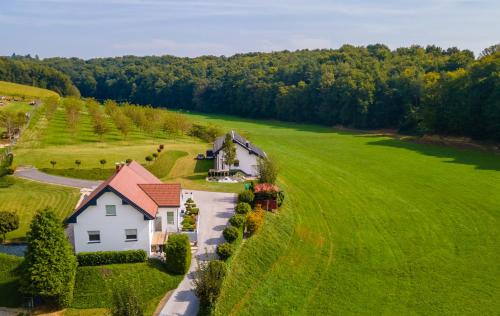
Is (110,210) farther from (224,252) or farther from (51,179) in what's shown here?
(51,179)

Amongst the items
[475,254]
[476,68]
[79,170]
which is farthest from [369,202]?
[476,68]

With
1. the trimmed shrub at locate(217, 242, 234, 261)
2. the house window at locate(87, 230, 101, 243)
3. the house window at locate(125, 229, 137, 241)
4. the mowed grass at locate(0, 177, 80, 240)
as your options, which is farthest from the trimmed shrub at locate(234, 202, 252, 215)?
the mowed grass at locate(0, 177, 80, 240)

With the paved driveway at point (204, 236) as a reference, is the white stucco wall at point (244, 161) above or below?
above

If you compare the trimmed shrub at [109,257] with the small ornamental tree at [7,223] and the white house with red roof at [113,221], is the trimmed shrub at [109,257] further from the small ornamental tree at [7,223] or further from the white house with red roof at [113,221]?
the small ornamental tree at [7,223]

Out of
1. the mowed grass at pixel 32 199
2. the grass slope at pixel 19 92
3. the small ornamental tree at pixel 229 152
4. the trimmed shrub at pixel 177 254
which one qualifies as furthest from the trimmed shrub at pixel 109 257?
the grass slope at pixel 19 92

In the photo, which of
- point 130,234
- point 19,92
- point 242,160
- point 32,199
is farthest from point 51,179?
point 19,92

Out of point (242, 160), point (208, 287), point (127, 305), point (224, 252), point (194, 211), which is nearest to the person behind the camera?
point (127, 305)

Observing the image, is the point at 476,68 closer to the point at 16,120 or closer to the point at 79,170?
the point at 79,170
